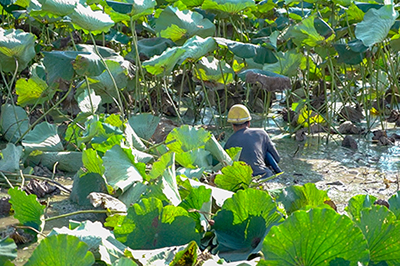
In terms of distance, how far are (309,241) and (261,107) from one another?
3812 mm

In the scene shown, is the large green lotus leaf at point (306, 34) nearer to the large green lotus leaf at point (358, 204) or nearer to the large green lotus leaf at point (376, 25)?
the large green lotus leaf at point (376, 25)

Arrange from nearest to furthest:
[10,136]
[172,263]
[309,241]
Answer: [309,241]
[172,263]
[10,136]

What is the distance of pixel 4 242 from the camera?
1.95 meters

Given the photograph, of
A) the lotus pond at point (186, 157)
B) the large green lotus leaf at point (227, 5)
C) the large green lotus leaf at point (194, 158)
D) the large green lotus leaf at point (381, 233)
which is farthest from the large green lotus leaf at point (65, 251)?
the large green lotus leaf at point (227, 5)

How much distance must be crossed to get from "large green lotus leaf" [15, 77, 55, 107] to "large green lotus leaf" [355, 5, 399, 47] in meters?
1.98

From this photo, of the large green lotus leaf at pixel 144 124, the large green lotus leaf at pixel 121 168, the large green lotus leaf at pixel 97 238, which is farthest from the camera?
the large green lotus leaf at pixel 144 124

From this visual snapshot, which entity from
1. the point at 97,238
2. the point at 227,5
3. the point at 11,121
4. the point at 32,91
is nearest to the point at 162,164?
the point at 97,238

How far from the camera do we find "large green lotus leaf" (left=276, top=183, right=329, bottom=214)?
7.82 ft

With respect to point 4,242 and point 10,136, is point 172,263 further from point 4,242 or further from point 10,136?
point 10,136

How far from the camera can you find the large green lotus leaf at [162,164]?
106 inches

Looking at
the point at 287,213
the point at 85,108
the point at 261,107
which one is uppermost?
the point at 287,213

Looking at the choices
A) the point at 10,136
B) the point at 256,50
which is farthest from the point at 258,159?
the point at 10,136

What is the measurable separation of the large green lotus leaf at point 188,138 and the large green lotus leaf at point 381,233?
1475mm

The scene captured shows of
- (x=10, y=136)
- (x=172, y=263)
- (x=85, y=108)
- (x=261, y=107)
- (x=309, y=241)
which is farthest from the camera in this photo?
(x=261, y=107)
